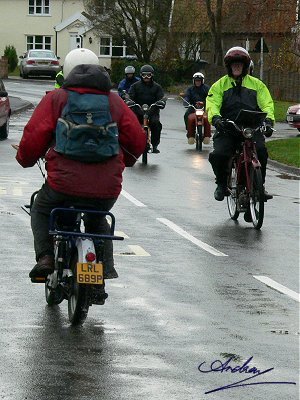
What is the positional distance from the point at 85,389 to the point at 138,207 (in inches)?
400

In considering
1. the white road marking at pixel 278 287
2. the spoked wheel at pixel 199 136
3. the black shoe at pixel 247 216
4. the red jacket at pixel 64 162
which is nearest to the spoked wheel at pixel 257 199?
the black shoe at pixel 247 216

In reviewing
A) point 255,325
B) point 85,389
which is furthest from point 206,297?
point 85,389

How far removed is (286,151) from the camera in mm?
29016

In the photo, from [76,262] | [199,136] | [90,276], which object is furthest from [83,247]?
[199,136]

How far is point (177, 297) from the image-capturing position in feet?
33.9

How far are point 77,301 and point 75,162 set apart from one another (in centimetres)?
88

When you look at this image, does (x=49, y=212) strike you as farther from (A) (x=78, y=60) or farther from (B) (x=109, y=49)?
(B) (x=109, y=49)

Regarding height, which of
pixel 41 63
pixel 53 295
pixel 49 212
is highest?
pixel 49 212

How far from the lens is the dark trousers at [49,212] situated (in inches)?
343

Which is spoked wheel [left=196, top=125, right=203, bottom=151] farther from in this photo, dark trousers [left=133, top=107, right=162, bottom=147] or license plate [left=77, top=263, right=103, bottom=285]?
license plate [left=77, top=263, right=103, bottom=285]

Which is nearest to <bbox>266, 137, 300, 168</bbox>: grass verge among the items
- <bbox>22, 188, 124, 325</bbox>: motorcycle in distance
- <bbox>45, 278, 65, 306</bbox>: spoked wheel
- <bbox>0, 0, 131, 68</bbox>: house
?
<bbox>45, 278, 65, 306</bbox>: spoked wheel

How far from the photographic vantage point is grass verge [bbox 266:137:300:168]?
26656 millimetres

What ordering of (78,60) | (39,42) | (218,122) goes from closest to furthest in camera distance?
(78,60), (218,122), (39,42)
